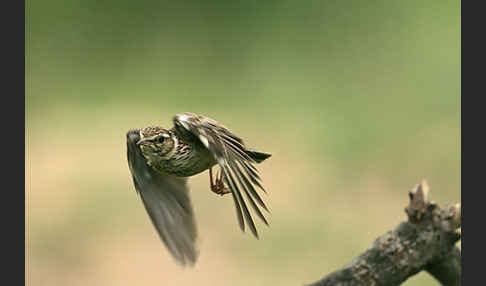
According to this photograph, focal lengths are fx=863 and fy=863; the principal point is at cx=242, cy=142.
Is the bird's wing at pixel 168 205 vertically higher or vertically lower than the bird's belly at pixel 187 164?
lower

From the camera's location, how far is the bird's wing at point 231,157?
406cm

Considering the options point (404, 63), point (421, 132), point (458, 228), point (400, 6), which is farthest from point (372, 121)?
point (458, 228)

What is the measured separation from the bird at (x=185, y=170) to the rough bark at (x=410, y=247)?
0.75m

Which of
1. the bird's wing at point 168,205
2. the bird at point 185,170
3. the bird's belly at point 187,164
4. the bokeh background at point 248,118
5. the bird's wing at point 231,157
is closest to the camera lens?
the bird's wing at point 231,157

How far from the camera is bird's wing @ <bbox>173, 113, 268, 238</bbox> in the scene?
160 inches

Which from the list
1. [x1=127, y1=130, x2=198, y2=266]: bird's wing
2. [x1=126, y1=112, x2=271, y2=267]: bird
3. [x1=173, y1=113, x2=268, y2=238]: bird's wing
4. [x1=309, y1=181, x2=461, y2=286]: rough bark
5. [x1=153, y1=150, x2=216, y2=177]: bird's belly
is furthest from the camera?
[x1=127, y1=130, x2=198, y2=266]: bird's wing

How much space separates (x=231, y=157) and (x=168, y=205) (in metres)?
0.86

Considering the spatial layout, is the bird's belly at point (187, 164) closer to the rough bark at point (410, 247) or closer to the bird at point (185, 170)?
the bird at point (185, 170)

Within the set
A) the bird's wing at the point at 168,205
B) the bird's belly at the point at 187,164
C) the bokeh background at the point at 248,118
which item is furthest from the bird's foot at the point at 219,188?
the bokeh background at the point at 248,118

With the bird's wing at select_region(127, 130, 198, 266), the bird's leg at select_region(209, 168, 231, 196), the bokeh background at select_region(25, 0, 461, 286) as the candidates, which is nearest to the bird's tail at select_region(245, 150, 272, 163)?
the bird's leg at select_region(209, 168, 231, 196)

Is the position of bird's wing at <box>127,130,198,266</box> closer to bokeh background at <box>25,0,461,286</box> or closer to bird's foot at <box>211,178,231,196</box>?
bird's foot at <box>211,178,231,196</box>

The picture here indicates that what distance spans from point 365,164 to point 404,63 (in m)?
2.22

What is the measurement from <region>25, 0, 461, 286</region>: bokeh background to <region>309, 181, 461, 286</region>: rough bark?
2.50 meters

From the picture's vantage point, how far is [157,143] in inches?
182
